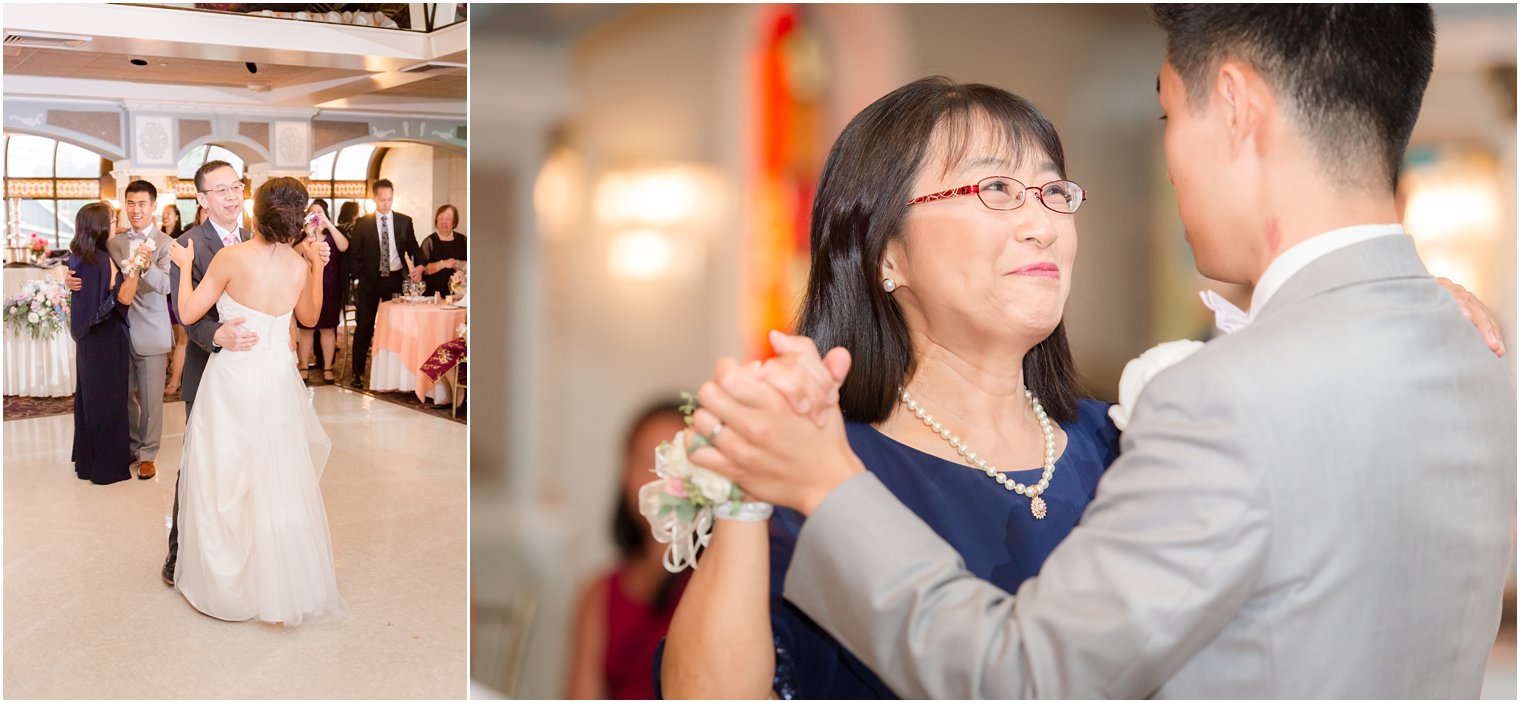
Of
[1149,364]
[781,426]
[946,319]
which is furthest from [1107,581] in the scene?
[946,319]

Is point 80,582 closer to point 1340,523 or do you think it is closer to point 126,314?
point 126,314

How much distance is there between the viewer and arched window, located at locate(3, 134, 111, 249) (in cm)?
1092

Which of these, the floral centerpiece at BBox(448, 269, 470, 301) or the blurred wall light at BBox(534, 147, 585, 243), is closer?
the blurred wall light at BBox(534, 147, 585, 243)

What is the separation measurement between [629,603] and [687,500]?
2622mm

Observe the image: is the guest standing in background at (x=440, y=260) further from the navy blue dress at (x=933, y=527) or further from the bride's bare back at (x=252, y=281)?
the navy blue dress at (x=933, y=527)

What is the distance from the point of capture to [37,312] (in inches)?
364

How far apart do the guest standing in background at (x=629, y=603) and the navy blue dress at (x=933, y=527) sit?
1814mm

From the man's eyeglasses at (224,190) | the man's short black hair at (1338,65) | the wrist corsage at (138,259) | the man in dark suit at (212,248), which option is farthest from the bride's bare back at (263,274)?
the man's short black hair at (1338,65)

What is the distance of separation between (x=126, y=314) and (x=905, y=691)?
645cm

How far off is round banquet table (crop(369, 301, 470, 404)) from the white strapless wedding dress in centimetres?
502

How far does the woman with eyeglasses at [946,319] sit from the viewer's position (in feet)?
5.22

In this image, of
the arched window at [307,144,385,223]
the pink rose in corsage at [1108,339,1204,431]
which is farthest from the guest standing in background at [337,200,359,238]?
the pink rose in corsage at [1108,339,1204,431]

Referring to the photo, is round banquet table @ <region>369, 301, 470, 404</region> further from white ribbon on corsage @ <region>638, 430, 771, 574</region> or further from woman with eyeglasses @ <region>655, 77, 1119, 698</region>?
white ribbon on corsage @ <region>638, 430, 771, 574</region>

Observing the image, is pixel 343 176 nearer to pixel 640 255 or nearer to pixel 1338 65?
pixel 640 255
